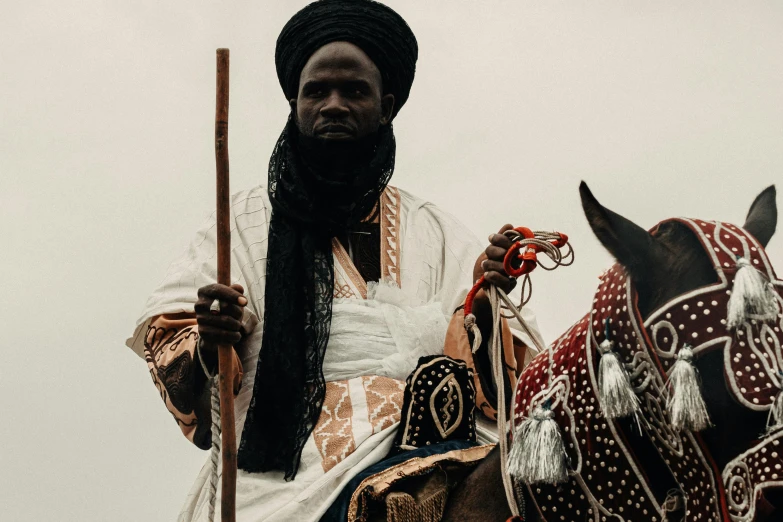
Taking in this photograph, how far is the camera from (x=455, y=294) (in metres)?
5.04

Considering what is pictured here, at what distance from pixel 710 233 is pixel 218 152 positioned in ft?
4.71

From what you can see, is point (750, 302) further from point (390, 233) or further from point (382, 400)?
point (390, 233)

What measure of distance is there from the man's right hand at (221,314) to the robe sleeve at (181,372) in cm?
45

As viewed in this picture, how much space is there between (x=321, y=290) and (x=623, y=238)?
5.97ft

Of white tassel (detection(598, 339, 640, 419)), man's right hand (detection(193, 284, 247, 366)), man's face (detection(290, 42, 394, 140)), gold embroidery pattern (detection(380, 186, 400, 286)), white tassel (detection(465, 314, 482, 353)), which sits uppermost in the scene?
man's face (detection(290, 42, 394, 140))

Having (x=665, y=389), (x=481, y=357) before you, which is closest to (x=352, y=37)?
(x=481, y=357)

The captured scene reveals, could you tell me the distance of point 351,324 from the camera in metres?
4.74

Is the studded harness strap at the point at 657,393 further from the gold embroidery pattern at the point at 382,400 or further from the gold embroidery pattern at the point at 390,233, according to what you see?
the gold embroidery pattern at the point at 390,233

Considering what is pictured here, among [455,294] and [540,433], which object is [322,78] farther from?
[540,433]

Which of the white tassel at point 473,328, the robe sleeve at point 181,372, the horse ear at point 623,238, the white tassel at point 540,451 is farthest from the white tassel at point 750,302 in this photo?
the robe sleeve at point 181,372

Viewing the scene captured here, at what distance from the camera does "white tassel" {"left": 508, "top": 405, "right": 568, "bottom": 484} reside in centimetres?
330

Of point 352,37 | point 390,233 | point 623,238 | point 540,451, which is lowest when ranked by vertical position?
Result: point 540,451

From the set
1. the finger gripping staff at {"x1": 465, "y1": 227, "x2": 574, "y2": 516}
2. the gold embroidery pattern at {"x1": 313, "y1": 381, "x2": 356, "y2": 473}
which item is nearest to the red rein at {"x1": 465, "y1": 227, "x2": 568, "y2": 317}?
the finger gripping staff at {"x1": 465, "y1": 227, "x2": 574, "y2": 516}

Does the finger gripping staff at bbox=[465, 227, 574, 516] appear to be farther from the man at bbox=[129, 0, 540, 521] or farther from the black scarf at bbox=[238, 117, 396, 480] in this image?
the black scarf at bbox=[238, 117, 396, 480]
